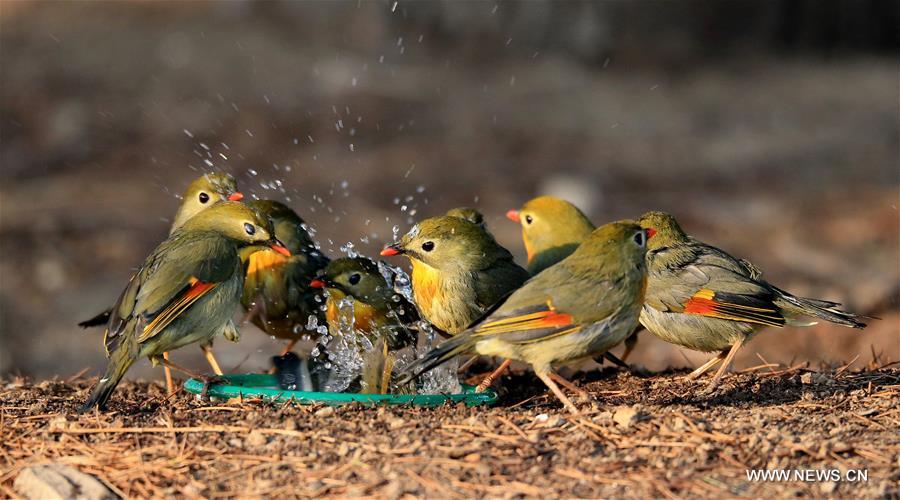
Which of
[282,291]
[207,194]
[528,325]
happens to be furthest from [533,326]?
[207,194]

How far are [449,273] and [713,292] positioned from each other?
1.79m

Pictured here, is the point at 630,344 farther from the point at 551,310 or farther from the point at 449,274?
the point at 551,310

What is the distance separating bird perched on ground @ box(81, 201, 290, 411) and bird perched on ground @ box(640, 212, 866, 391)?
2.60m

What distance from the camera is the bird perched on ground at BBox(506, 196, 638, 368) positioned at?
8.31m

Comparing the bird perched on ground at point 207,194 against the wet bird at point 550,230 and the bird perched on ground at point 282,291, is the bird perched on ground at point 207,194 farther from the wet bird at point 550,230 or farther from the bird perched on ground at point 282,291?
the wet bird at point 550,230

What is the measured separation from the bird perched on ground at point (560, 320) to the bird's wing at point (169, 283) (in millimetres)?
1454

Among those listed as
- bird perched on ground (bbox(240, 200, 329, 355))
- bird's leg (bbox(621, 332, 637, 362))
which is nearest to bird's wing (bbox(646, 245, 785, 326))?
bird's leg (bbox(621, 332, 637, 362))

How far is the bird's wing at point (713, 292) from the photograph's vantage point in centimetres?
699

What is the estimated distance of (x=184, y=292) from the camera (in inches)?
249

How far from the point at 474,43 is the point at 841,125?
7.28m

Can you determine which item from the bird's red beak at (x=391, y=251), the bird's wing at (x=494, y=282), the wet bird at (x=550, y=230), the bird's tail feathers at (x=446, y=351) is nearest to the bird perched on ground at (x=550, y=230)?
the wet bird at (x=550, y=230)


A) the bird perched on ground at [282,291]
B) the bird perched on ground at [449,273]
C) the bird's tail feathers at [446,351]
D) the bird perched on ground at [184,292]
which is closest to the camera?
the bird's tail feathers at [446,351]

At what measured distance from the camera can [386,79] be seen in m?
20.0

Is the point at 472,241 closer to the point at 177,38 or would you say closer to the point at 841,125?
the point at 841,125
